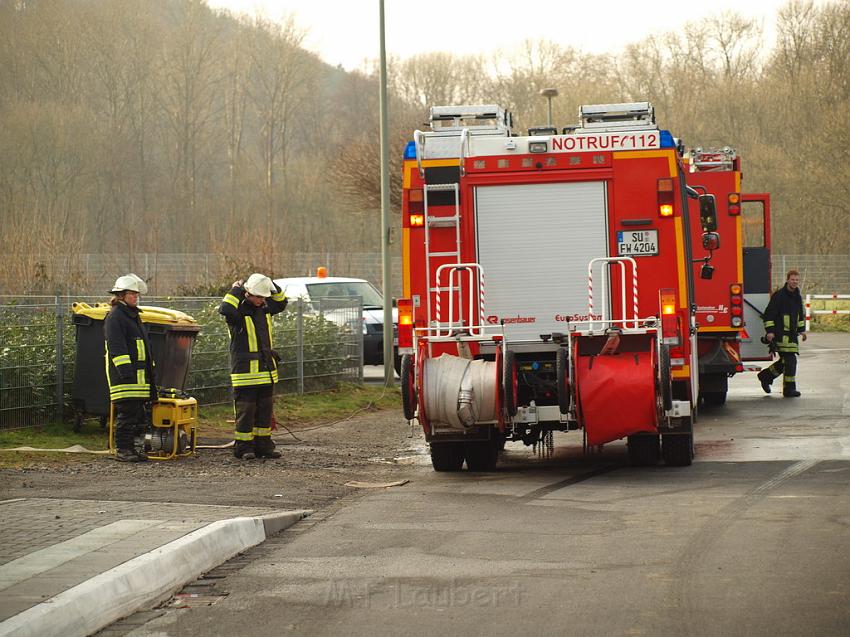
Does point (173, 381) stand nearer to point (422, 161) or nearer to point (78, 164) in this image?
point (422, 161)

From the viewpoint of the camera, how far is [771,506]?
8.80 meters

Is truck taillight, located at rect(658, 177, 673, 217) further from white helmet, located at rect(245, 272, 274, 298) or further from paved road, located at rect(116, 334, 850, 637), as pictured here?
white helmet, located at rect(245, 272, 274, 298)

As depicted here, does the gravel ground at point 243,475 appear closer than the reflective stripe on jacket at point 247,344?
Yes

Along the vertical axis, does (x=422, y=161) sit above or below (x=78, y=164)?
below

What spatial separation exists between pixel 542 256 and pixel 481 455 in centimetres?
188

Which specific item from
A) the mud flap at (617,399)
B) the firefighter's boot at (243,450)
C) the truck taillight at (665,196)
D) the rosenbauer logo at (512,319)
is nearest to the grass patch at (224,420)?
the firefighter's boot at (243,450)

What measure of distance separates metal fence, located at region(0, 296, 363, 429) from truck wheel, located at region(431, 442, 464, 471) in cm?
374

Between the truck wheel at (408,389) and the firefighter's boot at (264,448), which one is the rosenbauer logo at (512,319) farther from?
the firefighter's boot at (264,448)

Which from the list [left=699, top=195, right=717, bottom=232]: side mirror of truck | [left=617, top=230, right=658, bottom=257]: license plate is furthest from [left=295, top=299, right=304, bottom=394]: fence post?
[left=617, top=230, right=658, bottom=257]: license plate

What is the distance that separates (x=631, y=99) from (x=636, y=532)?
163ft

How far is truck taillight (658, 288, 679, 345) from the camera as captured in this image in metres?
10.7

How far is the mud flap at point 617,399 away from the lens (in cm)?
1013

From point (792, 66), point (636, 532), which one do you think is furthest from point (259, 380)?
point (792, 66)

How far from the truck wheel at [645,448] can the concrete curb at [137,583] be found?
13.8 feet
